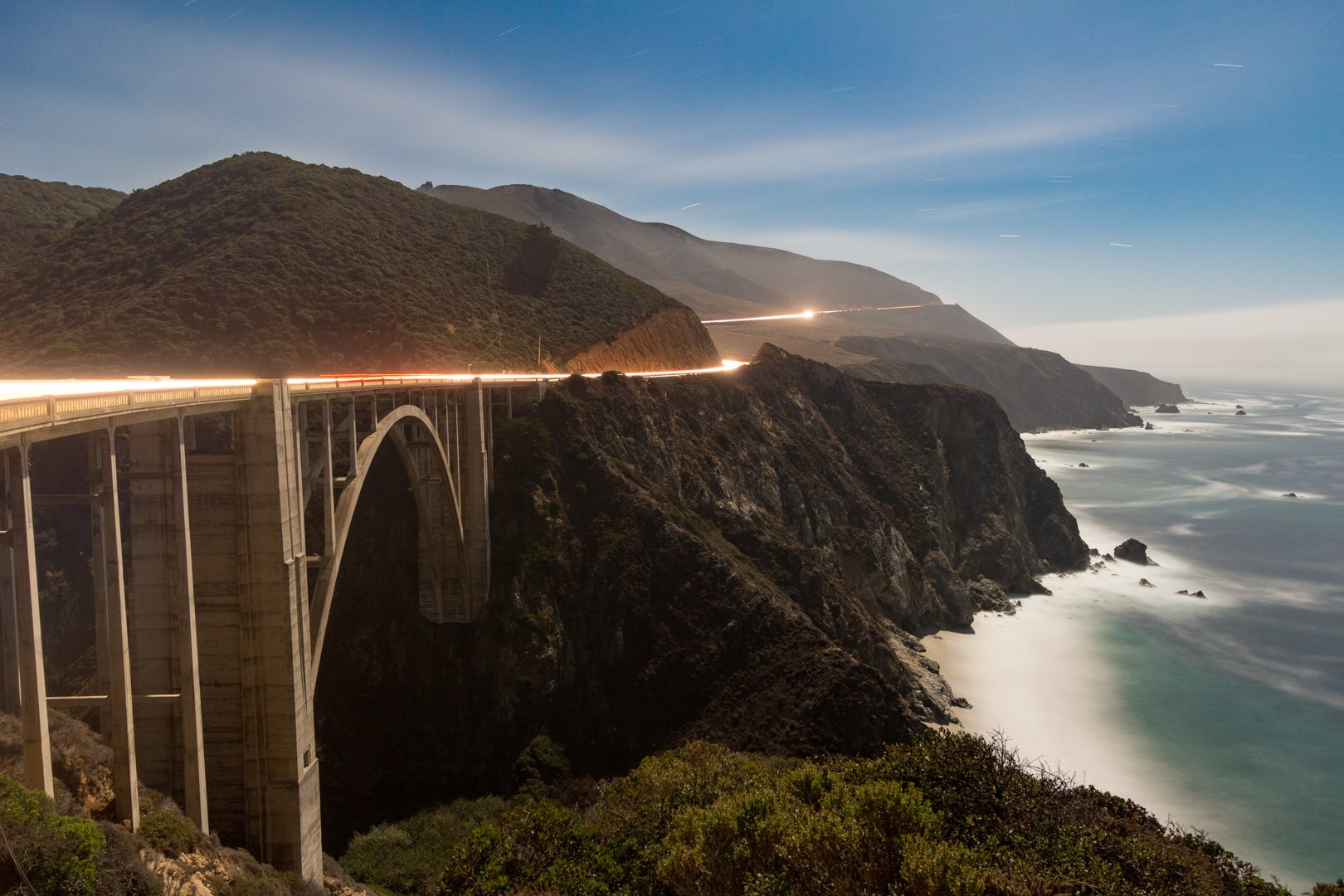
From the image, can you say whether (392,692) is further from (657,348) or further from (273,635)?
(657,348)

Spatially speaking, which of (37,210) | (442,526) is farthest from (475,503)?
(37,210)

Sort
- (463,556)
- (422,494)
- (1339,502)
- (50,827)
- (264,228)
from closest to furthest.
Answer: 1. (50,827)
2. (422,494)
3. (463,556)
4. (264,228)
5. (1339,502)

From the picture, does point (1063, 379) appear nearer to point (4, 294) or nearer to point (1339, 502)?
point (1339, 502)

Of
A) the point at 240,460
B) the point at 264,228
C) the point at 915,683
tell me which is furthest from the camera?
the point at 264,228

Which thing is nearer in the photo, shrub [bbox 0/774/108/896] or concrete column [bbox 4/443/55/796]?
shrub [bbox 0/774/108/896]

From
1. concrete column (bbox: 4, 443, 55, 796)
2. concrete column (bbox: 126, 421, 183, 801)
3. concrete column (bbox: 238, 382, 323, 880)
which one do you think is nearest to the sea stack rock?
concrete column (bbox: 238, 382, 323, 880)

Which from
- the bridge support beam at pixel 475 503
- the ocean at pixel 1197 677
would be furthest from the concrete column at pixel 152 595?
the ocean at pixel 1197 677

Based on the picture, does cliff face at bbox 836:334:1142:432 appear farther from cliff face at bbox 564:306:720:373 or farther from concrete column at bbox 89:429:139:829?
concrete column at bbox 89:429:139:829

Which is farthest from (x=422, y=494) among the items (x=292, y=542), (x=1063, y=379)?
(x=1063, y=379)
